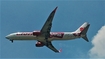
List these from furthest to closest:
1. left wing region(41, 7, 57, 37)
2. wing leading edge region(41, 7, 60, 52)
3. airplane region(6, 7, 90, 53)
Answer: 1. airplane region(6, 7, 90, 53)
2. wing leading edge region(41, 7, 60, 52)
3. left wing region(41, 7, 57, 37)

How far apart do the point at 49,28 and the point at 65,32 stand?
809 cm

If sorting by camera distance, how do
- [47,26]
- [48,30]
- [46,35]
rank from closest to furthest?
[47,26]
[48,30]
[46,35]

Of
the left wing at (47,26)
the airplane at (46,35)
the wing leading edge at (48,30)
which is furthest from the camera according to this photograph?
the airplane at (46,35)

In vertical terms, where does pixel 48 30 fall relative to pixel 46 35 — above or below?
above

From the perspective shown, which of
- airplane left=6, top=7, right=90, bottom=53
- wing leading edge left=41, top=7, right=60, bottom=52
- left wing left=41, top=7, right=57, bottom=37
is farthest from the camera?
airplane left=6, top=7, right=90, bottom=53

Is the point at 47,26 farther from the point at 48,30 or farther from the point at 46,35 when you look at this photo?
the point at 46,35

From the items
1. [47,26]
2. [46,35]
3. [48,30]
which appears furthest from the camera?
[46,35]

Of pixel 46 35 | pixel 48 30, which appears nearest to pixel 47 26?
pixel 48 30

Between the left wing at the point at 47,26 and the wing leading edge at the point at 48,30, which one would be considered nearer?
the left wing at the point at 47,26

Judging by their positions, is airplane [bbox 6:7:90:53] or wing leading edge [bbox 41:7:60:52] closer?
wing leading edge [bbox 41:7:60:52]

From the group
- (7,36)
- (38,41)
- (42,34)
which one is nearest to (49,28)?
(42,34)

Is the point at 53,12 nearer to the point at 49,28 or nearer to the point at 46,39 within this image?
the point at 49,28

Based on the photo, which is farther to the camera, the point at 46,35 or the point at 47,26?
the point at 46,35

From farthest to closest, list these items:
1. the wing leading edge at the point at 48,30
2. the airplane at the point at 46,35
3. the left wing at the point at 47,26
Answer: the airplane at the point at 46,35 → the wing leading edge at the point at 48,30 → the left wing at the point at 47,26
